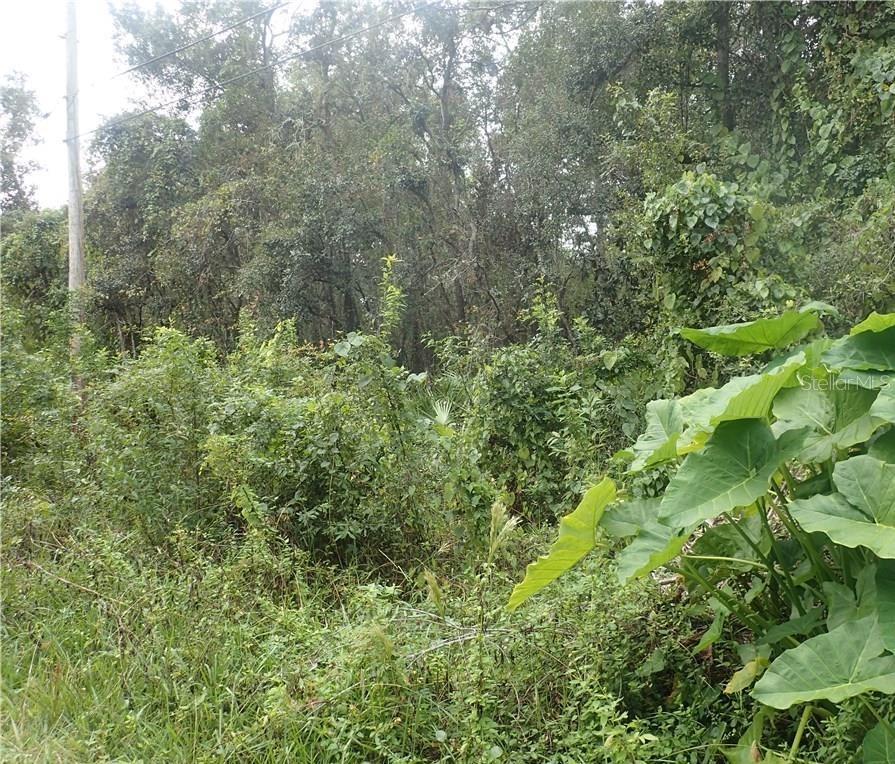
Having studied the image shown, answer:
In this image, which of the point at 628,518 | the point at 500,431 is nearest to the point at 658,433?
the point at 628,518

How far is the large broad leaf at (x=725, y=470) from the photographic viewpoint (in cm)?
133

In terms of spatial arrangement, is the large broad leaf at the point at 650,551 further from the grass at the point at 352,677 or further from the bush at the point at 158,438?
the bush at the point at 158,438

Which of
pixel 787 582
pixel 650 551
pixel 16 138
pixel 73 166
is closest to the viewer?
pixel 650 551

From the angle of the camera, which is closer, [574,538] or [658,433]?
[574,538]

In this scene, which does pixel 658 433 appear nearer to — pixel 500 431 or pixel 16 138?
pixel 500 431

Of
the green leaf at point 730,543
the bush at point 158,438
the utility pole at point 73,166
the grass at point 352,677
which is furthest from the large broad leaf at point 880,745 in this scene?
the utility pole at point 73,166

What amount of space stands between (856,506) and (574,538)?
56cm

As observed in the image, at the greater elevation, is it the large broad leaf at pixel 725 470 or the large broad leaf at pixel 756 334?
the large broad leaf at pixel 756 334

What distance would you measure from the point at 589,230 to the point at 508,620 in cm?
559

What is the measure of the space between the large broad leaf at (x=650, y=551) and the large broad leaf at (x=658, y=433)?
17 centimetres

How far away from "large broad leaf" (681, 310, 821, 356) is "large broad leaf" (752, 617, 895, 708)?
2.60ft

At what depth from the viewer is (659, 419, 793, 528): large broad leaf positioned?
1327 millimetres

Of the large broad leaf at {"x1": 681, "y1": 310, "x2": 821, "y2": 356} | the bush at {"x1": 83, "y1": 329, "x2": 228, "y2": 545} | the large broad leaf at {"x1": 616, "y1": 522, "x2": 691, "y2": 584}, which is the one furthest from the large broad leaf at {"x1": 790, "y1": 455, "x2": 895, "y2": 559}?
the bush at {"x1": 83, "y1": 329, "x2": 228, "y2": 545}

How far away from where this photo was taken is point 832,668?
3.75ft
